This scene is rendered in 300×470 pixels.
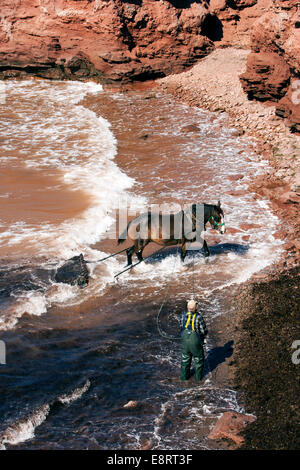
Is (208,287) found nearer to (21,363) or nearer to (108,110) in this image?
(21,363)

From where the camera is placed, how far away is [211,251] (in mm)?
11828

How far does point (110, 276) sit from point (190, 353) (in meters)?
3.82

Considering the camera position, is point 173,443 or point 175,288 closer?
point 173,443

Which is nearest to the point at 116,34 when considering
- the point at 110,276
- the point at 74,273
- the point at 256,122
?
the point at 256,122

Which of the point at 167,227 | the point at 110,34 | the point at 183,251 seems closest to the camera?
the point at 167,227

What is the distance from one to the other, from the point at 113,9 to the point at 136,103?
591 cm

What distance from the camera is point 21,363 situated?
7.94 metres

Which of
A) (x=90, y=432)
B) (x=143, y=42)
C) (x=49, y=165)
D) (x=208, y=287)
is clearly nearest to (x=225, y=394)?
(x=90, y=432)

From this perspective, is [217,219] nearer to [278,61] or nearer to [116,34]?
[278,61]

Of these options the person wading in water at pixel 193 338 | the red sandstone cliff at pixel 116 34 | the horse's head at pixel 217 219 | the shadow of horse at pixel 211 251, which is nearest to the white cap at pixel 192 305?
the person wading in water at pixel 193 338

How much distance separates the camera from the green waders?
7340mm

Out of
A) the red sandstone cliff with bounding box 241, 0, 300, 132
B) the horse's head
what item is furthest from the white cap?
the red sandstone cliff with bounding box 241, 0, 300, 132

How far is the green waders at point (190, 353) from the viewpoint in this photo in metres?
7.34

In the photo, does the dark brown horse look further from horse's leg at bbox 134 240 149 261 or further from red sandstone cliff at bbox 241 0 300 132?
red sandstone cliff at bbox 241 0 300 132
